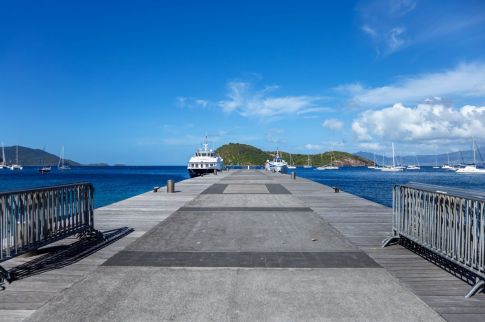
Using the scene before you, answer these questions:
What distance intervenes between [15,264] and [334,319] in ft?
17.2

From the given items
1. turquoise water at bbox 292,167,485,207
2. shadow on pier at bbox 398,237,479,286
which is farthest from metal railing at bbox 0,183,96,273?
turquoise water at bbox 292,167,485,207

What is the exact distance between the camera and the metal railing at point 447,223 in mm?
5266

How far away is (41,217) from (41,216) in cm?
2

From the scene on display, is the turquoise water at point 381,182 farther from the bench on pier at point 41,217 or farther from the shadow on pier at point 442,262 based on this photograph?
the bench on pier at point 41,217

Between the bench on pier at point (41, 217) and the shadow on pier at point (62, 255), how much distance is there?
24 cm

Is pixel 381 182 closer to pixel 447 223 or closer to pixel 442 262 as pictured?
pixel 442 262

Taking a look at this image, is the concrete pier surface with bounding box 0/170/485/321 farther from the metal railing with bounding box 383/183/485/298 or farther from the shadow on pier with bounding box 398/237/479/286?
the metal railing with bounding box 383/183/485/298

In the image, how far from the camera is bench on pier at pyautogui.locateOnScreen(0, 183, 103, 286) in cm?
583

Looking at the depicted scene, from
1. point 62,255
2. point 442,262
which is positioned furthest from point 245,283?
point 62,255

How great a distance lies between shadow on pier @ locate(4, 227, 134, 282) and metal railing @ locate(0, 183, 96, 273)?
0.98 feet

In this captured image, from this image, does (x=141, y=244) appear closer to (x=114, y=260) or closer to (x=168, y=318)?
(x=114, y=260)

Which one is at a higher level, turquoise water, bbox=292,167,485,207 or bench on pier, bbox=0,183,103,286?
bench on pier, bbox=0,183,103,286

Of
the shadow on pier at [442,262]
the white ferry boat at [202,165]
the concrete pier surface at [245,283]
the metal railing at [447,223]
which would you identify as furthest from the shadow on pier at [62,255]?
the white ferry boat at [202,165]

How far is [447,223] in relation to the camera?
6.14 meters
